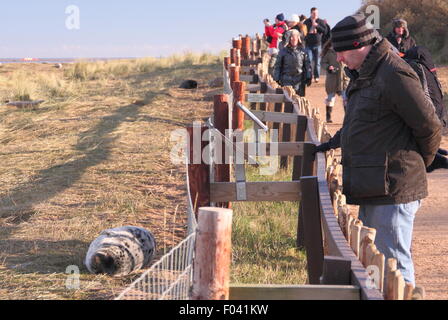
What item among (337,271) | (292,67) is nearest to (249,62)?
(292,67)

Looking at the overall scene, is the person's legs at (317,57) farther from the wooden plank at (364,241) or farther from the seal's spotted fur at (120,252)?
the wooden plank at (364,241)

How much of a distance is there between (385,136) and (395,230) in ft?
1.80

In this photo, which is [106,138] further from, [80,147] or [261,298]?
[261,298]

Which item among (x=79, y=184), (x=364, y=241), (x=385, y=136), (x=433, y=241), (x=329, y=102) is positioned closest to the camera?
(x=364, y=241)

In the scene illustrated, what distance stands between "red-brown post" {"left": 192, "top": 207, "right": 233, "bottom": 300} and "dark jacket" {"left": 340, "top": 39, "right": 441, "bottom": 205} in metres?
1.51

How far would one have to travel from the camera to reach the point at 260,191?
213 inches

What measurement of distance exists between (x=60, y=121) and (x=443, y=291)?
10.4 m

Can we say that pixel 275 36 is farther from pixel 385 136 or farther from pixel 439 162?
pixel 385 136

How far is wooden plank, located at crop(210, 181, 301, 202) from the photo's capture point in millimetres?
5340

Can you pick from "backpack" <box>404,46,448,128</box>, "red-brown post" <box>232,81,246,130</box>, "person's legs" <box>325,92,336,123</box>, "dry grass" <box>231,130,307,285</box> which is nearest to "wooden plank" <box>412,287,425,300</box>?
"backpack" <box>404,46,448,128</box>

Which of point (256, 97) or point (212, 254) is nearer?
point (212, 254)

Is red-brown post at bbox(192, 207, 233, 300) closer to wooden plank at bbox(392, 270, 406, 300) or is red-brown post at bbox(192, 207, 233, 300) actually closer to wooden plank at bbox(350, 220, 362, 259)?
wooden plank at bbox(392, 270, 406, 300)

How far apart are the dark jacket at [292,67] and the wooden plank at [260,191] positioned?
7.29 meters

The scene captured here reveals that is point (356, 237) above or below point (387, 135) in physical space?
below
